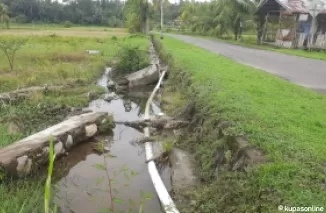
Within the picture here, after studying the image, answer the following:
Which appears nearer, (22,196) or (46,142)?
(22,196)

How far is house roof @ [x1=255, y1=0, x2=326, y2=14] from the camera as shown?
22.2 meters

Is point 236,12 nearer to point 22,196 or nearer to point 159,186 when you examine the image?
point 159,186

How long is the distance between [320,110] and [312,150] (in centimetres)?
222

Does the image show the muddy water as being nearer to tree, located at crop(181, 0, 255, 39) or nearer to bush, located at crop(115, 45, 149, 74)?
bush, located at crop(115, 45, 149, 74)

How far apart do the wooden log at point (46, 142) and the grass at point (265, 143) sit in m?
1.99

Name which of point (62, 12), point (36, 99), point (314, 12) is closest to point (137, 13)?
point (314, 12)

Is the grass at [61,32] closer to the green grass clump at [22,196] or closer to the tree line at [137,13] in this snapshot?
the tree line at [137,13]

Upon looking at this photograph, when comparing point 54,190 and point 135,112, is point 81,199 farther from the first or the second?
point 135,112

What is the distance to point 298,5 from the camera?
24891mm

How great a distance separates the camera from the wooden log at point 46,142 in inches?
175

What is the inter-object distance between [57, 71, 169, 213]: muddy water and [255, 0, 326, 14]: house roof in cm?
2064

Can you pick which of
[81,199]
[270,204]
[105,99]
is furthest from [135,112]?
[270,204]

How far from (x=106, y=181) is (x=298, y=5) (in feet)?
82.5

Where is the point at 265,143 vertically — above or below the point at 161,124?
above
